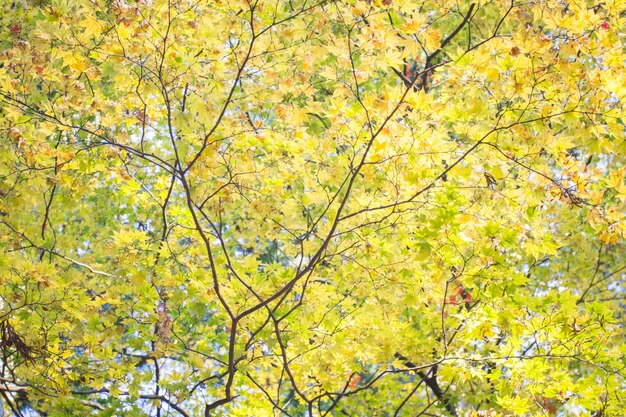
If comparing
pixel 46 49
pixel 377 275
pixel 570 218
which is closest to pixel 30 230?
pixel 46 49

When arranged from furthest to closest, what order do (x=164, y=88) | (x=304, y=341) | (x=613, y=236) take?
(x=304, y=341)
(x=613, y=236)
(x=164, y=88)

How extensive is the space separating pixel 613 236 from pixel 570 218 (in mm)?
2824

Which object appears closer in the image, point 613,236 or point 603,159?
point 613,236

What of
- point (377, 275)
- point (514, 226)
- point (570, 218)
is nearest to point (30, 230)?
point (377, 275)

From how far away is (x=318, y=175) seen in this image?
4.36 m

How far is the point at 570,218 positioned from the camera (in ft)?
21.5

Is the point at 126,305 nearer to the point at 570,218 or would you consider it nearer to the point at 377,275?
the point at 377,275

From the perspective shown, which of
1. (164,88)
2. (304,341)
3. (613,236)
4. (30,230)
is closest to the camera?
(164,88)

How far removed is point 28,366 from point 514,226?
330cm

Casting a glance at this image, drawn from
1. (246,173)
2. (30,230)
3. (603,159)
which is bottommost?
(246,173)

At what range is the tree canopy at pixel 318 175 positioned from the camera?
357cm

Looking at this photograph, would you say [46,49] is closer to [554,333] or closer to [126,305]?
[126,305]

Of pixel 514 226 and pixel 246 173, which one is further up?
pixel 246 173

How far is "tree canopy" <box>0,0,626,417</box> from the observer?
3.57m
